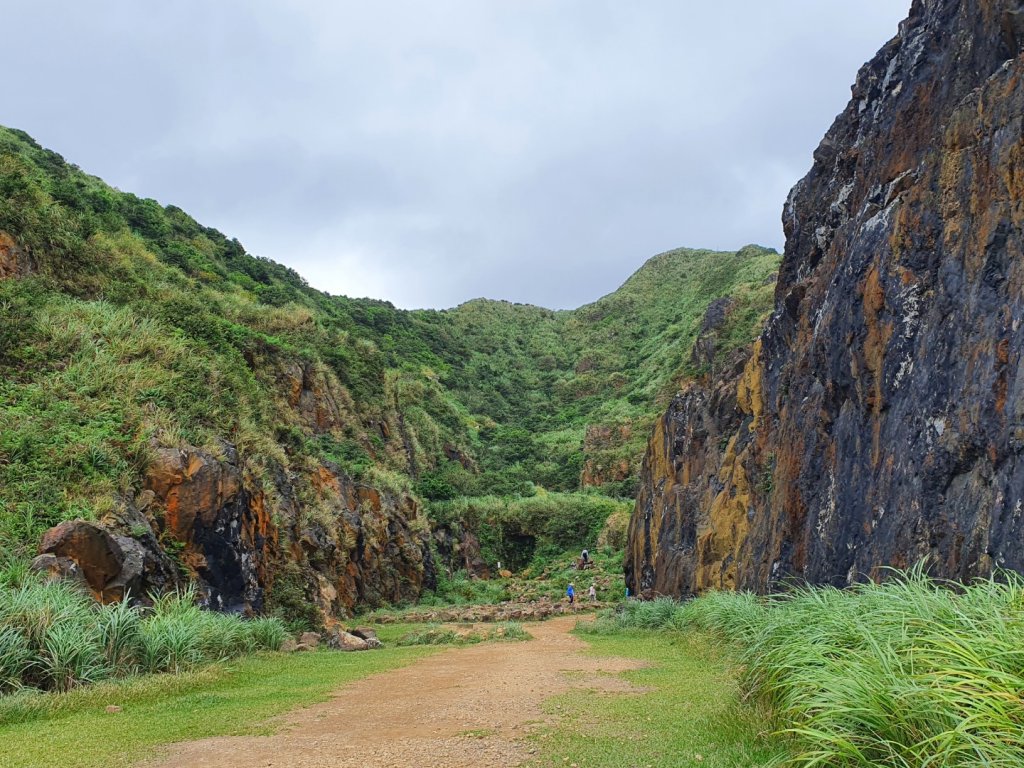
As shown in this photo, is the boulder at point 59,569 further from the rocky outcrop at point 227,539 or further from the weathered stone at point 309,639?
the weathered stone at point 309,639

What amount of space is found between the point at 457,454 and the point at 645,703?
44.7 metres

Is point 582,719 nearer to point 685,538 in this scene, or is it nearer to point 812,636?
point 812,636

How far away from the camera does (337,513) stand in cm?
2416

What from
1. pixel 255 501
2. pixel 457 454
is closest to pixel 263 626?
pixel 255 501

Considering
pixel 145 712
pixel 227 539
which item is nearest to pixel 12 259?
pixel 227 539

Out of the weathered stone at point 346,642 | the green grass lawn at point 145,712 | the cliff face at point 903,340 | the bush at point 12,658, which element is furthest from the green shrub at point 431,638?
the bush at point 12,658

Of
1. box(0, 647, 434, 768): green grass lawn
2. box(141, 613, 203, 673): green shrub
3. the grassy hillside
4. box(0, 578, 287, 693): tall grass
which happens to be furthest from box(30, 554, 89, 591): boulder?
box(0, 647, 434, 768): green grass lawn

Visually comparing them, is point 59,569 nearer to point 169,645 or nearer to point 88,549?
point 88,549

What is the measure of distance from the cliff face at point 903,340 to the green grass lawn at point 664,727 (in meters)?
3.02

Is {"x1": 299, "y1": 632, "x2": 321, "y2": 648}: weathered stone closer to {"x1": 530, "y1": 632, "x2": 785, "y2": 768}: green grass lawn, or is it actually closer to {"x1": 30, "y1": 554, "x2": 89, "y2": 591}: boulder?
{"x1": 30, "y1": 554, "x2": 89, "y2": 591}: boulder

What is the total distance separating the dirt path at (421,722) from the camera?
5.33m

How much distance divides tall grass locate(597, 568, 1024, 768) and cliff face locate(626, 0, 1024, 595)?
2310mm

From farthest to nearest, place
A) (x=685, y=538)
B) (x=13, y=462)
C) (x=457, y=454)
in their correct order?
(x=457, y=454)
(x=685, y=538)
(x=13, y=462)

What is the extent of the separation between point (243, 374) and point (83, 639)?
14.7 metres
